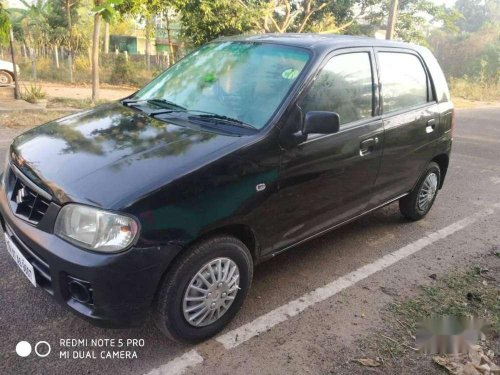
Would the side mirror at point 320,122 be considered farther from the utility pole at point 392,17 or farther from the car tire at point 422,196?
the utility pole at point 392,17

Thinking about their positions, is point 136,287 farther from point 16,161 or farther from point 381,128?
point 381,128

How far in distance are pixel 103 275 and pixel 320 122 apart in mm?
1567

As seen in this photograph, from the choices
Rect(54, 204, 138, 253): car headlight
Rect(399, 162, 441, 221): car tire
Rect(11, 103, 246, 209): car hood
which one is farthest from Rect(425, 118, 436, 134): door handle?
Rect(54, 204, 138, 253): car headlight

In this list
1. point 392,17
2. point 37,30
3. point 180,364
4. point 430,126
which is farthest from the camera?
point 37,30

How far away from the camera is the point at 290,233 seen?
306 cm

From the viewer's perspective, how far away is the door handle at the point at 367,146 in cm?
342

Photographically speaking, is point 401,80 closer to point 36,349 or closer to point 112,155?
point 112,155

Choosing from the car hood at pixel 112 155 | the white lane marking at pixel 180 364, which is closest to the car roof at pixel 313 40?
the car hood at pixel 112 155

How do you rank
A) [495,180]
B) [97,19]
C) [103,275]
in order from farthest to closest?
[97,19]
[495,180]
[103,275]

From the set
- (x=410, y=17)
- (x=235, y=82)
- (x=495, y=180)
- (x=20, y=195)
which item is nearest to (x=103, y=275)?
(x=20, y=195)

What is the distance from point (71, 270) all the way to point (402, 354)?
1.98 metres

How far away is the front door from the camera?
294 cm

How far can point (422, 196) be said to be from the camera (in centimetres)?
461

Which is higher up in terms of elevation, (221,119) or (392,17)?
(392,17)
